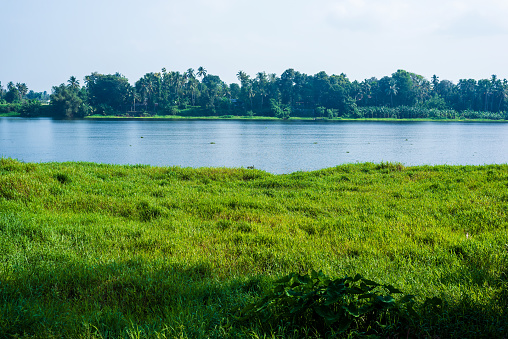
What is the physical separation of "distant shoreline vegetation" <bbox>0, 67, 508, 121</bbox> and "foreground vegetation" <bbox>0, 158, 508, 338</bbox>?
133m

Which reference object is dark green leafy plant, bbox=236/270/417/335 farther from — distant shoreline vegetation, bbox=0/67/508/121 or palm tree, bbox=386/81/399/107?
palm tree, bbox=386/81/399/107

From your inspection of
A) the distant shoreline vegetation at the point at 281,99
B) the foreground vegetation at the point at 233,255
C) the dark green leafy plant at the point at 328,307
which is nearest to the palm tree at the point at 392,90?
the distant shoreline vegetation at the point at 281,99

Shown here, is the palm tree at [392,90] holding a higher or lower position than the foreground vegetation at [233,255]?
higher

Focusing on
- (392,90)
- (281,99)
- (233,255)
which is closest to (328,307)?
(233,255)

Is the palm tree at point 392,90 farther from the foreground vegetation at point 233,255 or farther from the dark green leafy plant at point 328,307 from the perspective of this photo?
the dark green leafy plant at point 328,307

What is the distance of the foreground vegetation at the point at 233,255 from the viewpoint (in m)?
3.82

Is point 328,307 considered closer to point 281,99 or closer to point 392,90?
point 281,99

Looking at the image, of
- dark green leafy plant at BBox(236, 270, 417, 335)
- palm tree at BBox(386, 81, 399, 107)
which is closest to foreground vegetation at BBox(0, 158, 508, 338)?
dark green leafy plant at BBox(236, 270, 417, 335)

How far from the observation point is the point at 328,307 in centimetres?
360

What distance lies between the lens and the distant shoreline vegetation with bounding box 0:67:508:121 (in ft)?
474

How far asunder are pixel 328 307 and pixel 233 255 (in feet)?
9.76

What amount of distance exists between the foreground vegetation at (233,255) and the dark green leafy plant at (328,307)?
0.9 inches

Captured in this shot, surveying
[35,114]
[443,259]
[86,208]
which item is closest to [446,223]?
[443,259]

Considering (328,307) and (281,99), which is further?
(281,99)
